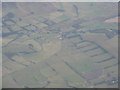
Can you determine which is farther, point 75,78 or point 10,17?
point 10,17

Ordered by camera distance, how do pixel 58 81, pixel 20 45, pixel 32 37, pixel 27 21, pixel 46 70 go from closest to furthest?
1. pixel 58 81
2. pixel 46 70
3. pixel 20 45
4. pixel 32 37
5. pixel 27 21

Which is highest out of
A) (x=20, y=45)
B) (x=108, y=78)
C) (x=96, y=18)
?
(x=96, y=18)

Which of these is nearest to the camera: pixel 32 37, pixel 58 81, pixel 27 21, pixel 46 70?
pixel 58 81

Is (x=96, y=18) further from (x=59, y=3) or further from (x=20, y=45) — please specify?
(x=20, y=45)

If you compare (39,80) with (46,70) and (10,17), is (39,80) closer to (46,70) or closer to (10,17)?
(46,70)

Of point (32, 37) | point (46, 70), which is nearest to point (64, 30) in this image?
point (32, 37)

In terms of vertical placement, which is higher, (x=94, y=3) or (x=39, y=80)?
(x=94, y=3)
